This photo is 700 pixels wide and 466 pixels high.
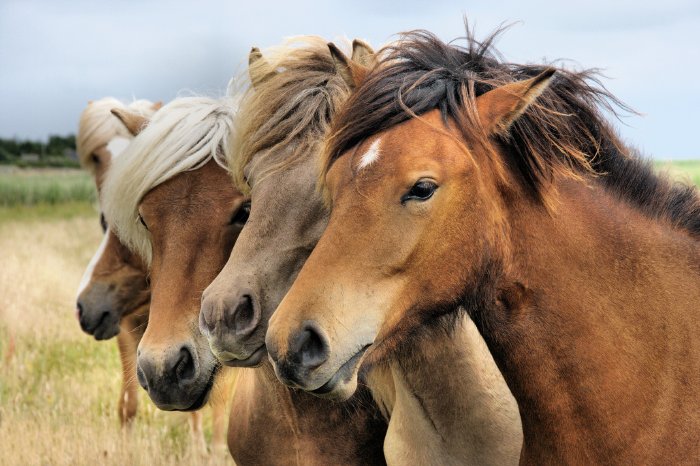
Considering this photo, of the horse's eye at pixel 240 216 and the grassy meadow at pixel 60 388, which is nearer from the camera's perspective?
the horse's eye at pixel 240 216

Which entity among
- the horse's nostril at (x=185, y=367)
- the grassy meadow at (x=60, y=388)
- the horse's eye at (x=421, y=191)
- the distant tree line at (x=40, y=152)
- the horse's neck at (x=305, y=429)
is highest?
the horse's eye at (x=421, y=191)

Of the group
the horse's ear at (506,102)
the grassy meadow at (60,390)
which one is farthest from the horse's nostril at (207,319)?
the grassy meadow at (60,390)

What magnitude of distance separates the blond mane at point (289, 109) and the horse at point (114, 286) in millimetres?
1624

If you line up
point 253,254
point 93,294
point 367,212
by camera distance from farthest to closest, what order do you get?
point 93,294
point 253,254
point 367,212

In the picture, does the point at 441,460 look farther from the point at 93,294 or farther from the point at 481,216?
the point at 93,294

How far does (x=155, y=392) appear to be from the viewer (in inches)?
152

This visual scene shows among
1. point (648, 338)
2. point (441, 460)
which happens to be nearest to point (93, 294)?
point (441, 460)

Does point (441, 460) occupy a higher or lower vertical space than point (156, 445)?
higher

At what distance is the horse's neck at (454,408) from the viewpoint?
11.9 ft

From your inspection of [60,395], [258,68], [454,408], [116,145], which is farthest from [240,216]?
[60,395]

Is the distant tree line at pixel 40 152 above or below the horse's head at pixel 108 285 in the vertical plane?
below

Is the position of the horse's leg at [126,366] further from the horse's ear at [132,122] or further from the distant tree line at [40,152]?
the distant tree line at [40,152]

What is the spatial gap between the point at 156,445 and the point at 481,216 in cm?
461

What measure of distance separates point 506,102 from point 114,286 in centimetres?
374
